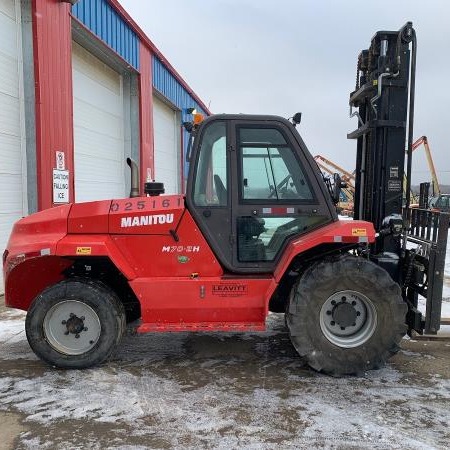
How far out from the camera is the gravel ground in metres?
3.13

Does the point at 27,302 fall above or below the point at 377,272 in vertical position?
below

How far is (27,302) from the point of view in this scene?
189 inches

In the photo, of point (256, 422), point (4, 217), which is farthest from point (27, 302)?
point (4, 217)

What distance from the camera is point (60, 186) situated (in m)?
8.42

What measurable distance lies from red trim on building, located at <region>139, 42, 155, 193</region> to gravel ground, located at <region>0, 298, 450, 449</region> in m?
8.71

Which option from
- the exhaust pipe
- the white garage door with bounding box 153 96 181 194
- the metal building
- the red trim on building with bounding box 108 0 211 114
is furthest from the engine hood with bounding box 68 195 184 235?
the white garage door with bounding box 153 96 181 194

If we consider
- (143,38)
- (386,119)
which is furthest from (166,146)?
(386,119)

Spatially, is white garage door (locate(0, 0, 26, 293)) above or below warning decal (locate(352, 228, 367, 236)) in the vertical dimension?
above

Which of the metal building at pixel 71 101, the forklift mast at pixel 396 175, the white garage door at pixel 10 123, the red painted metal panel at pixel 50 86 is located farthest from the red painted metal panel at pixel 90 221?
the red painted metal panel at pixel 50 86

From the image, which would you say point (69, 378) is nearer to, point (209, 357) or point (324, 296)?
point (209, 357)

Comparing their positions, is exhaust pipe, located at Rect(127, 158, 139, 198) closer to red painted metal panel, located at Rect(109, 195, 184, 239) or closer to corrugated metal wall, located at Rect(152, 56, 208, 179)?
red painted metal panel, located at Rect(109, 195, 184, 239)

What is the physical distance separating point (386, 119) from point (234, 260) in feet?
7.30

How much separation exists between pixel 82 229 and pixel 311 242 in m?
2.13

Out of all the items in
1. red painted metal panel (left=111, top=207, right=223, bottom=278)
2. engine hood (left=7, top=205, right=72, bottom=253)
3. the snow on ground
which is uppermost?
engine hood (left=7, top=205, right=72, bottom=253)
